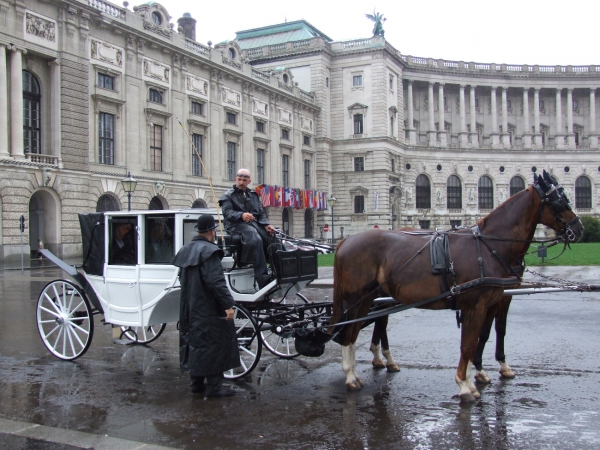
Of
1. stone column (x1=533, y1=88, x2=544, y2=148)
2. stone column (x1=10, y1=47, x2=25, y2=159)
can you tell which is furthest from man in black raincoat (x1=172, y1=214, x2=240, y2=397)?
stone column (x1=533, y1=88, x2=544, y2=148)

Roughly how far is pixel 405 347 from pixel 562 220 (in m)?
3.77

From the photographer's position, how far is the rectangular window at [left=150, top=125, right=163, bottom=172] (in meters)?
41.5

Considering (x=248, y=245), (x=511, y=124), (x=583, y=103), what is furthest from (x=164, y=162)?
(x=583, y=103)

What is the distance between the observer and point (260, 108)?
5434 centimetres

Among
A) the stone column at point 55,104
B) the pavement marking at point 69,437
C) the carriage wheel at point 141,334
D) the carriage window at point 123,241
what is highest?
the stone column at point 55,104

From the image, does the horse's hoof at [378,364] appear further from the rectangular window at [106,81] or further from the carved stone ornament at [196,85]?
the carved stone ornament at [196,85]

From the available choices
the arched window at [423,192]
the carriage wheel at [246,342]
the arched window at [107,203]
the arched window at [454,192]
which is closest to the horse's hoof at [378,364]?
the carriage wheel at [246,342]

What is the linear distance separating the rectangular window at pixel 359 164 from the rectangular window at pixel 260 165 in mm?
15574

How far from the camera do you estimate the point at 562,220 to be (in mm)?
6852

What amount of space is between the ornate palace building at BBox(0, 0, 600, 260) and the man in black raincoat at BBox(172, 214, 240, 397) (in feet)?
22.3

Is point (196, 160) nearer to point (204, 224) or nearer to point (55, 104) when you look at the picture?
point (55, 104)

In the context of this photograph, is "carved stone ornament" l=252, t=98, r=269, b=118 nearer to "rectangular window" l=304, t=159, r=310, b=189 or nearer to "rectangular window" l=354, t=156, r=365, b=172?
"rectangular window" l=304, t=159, r=310, b=189

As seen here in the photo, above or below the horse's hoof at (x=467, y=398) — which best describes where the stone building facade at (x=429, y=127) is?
above

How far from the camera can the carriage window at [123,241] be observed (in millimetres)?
8805
